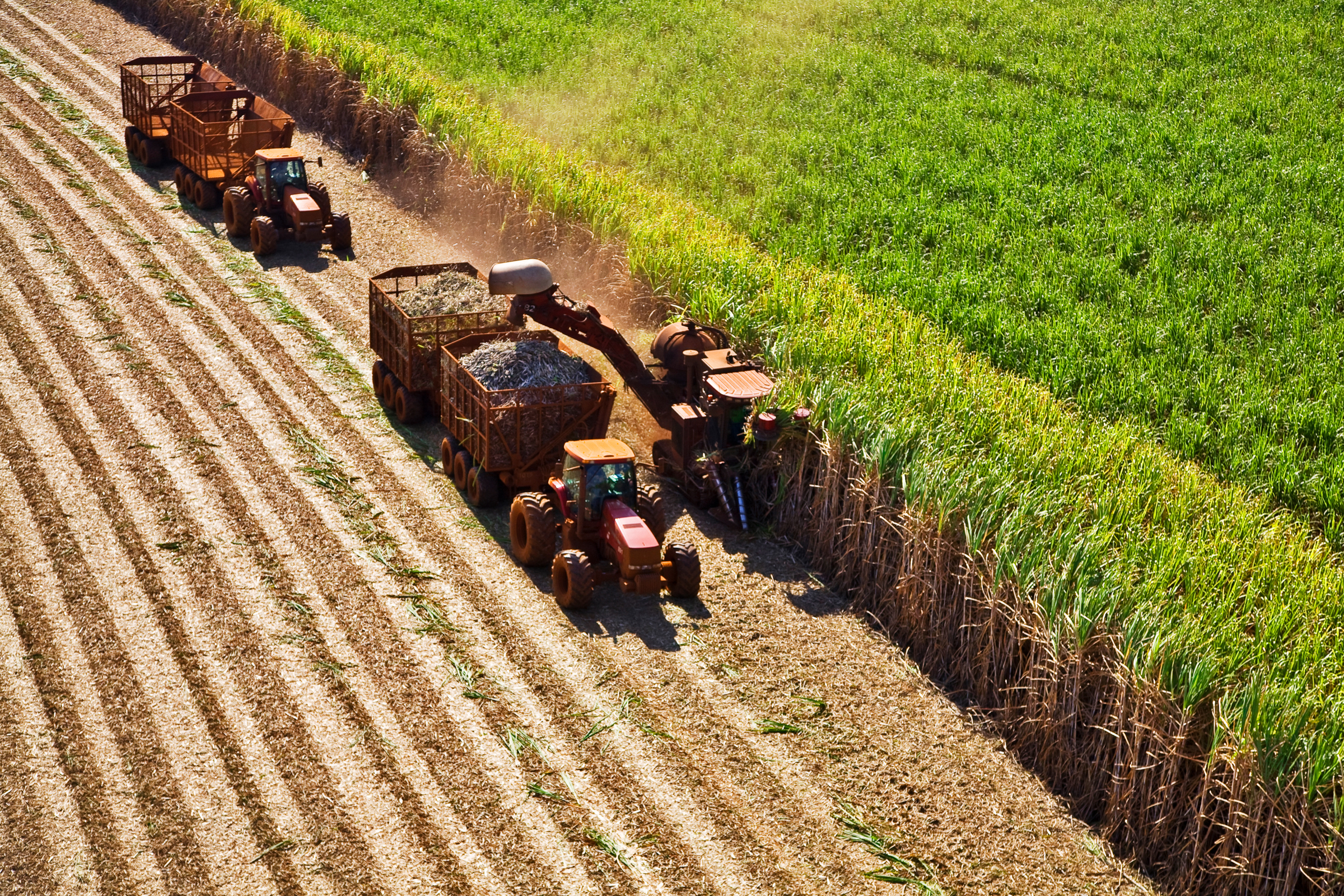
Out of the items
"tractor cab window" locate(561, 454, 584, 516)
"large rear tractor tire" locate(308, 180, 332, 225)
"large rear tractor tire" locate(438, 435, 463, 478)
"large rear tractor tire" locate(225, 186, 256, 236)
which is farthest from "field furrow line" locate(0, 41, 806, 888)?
"large rear tractor tire" locate(225, 186, 256, 236)

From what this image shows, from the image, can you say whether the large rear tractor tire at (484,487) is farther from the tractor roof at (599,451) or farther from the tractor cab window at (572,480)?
the tractor roof at (599,451)

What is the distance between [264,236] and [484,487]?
30.2 ft

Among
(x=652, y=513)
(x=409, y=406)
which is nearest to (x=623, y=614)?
(x=652, y=513)

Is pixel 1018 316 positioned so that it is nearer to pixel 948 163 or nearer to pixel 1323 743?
pixel 948 163

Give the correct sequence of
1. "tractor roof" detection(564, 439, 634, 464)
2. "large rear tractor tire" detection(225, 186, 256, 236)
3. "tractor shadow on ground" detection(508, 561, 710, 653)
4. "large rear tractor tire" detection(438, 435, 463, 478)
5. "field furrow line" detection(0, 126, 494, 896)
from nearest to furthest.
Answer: "field furrow line" detection(0, 126, 494, 896) → "tractor shadow on ground" detection(508, 561, 710, 653) → "tractor roof" detection(564, 439, 634, 464) → "large rear tractor tire" detection(438, 435, 463, 478) → "large rear tractor tire" detection(225, 186, 256, 236)

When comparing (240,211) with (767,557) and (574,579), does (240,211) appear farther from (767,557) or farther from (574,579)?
(767,557)

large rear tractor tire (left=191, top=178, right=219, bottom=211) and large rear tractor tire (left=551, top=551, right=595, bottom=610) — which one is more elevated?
large rear tractor tire (left=191, top=178, right=219, bottom=211)

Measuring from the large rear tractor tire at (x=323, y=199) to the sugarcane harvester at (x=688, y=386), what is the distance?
803cm

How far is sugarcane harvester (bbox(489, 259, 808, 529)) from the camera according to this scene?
48.5ft

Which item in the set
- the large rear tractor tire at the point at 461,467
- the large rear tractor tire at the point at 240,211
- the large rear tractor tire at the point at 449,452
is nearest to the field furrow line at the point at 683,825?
the large rear tractor tire at the point at 461,467

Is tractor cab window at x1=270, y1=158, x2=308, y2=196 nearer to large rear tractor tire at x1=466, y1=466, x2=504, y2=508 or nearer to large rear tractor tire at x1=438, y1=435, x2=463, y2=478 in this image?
large rear tractor tire at x1=438, y1=435, x2=463, y2=478

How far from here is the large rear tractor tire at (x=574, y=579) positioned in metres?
12.8

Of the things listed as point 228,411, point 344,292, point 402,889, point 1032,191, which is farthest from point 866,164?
point 402,889

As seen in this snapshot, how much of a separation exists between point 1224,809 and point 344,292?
15608mm
